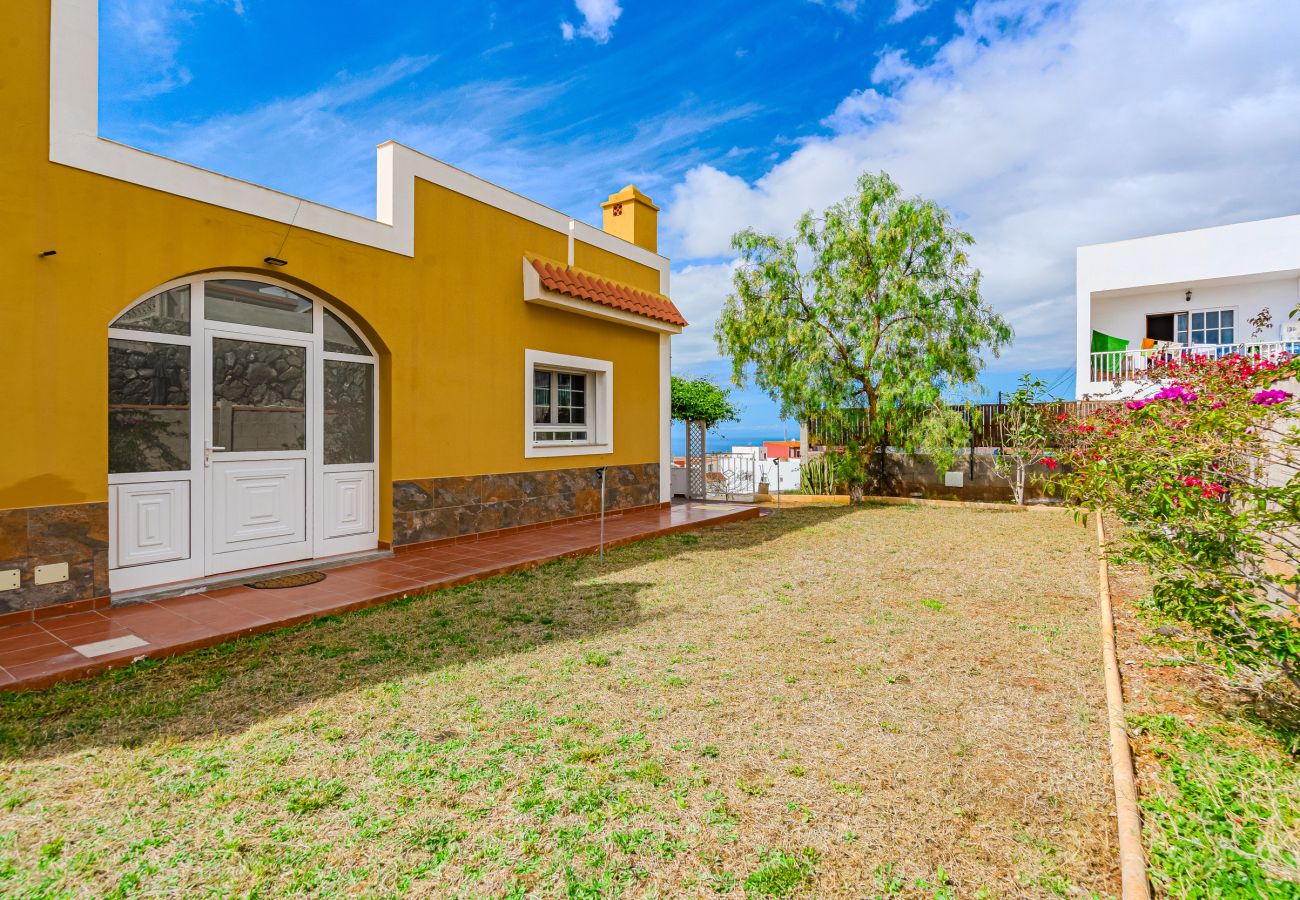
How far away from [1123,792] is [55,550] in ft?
22.1

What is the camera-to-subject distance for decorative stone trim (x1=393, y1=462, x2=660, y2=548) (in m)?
7.45

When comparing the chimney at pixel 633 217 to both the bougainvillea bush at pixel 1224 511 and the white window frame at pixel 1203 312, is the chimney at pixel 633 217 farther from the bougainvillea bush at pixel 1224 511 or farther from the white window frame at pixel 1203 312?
the white window frame at pixel 1203 312

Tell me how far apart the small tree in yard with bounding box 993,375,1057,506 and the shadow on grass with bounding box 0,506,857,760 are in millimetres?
9901

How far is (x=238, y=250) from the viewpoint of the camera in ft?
19.2

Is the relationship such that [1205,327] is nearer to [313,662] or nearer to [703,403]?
[703,403]

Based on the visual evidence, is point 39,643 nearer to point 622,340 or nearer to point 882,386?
point 622,340

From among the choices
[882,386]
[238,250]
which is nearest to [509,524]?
[238,250]

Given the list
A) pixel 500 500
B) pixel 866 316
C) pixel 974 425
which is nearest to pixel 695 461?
pixel 866 316

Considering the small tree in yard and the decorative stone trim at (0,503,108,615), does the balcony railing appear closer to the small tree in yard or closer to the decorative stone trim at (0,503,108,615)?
the small tree in yard

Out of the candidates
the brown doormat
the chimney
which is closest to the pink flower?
the brown doormat

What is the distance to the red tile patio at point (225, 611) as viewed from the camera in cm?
398

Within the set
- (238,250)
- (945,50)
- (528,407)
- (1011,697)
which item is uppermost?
(945,50)

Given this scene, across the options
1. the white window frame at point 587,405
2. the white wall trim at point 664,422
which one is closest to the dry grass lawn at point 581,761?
the white window frame at point 587,405

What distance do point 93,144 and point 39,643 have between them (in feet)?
12.4
